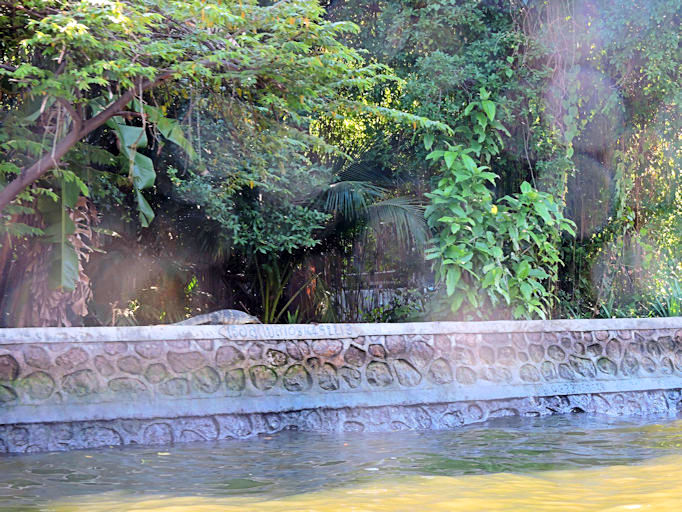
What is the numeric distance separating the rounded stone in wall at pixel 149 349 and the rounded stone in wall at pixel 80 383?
0.37m

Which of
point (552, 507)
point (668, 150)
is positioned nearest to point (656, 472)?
point (552, 507)

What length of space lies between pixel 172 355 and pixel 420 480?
2.36 meters

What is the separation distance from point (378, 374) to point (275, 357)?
37.0 inches

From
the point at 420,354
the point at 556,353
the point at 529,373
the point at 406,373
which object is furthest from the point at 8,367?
the point at 556,353

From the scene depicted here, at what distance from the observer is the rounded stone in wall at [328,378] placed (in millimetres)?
5848

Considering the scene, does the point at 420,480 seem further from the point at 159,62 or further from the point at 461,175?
the point at 461,175

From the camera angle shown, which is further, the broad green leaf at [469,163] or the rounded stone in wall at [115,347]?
the broad green leaf at [469,163]

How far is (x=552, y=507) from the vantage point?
316 centimetres

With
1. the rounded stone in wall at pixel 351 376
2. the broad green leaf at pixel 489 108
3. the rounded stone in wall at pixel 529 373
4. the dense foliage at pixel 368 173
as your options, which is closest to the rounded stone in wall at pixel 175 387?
the rounded stone in wall at pixel 351 376

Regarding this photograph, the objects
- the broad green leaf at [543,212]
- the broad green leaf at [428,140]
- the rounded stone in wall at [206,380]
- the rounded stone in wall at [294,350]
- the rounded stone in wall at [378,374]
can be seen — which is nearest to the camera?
the rounded stone in wall at [206,380]

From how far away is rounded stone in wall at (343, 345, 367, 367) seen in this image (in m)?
5.97

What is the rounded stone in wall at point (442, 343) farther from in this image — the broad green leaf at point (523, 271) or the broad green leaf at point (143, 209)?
the broad green leaf at point (143, 209)

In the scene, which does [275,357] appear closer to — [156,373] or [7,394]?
[156,373]

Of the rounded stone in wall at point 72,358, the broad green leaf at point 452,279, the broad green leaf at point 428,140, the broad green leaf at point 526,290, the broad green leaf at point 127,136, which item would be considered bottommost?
the rounded stone in wall at point 72,358
